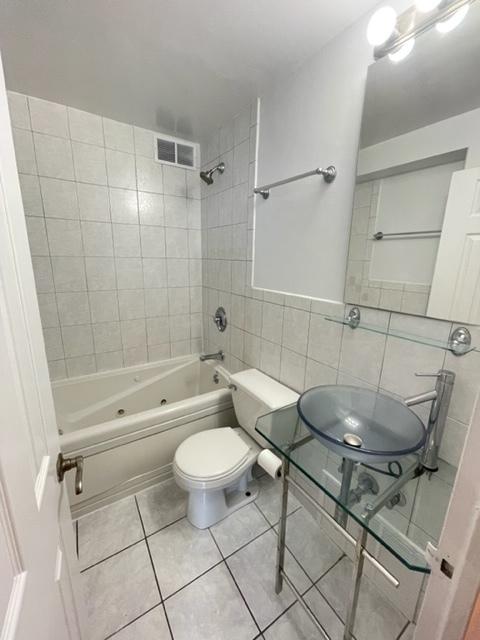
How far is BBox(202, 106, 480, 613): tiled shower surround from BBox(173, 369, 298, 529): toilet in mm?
168

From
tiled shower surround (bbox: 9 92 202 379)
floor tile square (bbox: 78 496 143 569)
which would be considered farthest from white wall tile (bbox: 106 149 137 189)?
floor tile square (bbox: 78 496 143 569)

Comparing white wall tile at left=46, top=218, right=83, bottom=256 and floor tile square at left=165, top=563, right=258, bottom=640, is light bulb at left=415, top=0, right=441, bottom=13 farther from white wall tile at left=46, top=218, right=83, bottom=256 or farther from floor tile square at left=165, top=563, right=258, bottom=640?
floor tile square at left=165, top=563, right=258, bottom=640

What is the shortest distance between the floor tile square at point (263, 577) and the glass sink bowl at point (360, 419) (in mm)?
771

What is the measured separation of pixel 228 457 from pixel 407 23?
1.90 metres

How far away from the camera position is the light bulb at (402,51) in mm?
894

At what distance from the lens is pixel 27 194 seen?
66.1 inches

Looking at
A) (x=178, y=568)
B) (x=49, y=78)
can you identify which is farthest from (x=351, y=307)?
(x=49, y=78)

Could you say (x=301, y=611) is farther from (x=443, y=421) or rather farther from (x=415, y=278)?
(x=415, y=278)

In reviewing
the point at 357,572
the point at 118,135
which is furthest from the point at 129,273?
the point at 357,572

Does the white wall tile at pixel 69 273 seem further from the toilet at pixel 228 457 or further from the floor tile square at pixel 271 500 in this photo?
the floor tile square at pixel 271 500

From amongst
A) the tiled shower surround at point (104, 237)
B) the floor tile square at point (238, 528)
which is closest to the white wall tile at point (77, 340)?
the tiled shower surround at point (104, 237)

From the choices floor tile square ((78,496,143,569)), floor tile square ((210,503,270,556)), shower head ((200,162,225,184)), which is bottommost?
floor tile square ((78,496,143,569))

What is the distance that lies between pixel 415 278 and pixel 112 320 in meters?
2.03

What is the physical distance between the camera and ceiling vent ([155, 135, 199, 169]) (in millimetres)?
2012
